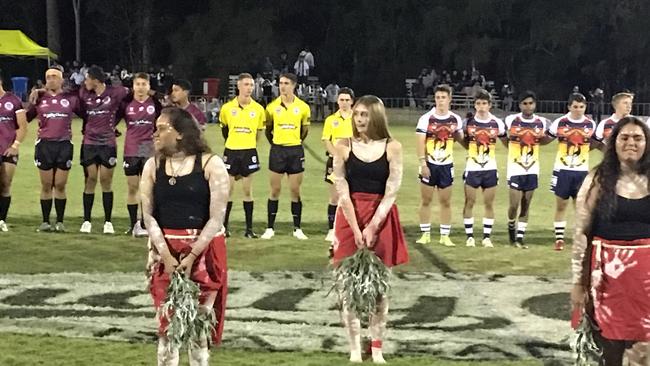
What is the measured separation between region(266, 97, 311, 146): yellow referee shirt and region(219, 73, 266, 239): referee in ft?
0.72

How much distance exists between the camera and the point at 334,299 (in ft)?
29.6

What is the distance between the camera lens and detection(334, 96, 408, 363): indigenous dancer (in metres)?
6.77

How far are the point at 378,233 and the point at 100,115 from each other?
21.1 ft

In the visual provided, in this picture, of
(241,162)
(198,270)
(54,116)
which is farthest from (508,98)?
(198,270)

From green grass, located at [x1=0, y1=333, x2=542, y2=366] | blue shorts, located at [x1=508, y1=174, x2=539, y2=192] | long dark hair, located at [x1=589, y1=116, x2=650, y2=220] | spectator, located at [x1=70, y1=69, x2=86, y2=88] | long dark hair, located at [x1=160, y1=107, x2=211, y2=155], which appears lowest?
green grass, located at [x1=0, y1=333, x2=542, y2=366]

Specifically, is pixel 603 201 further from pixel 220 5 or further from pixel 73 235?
pixel 220 5

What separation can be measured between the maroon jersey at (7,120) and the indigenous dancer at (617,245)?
882 cm

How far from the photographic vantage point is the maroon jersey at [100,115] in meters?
12.2

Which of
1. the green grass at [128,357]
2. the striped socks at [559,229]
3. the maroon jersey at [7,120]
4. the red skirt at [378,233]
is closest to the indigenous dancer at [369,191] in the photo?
the red skirt at [378,233]

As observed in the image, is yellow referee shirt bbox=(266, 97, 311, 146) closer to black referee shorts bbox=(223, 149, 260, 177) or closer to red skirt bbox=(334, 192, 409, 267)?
black referee shorts bbox=(223, 149, 260, 177)

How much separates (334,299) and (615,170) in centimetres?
414

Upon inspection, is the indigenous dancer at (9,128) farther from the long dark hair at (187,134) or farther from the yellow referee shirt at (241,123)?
the long dark hair at (187,134)

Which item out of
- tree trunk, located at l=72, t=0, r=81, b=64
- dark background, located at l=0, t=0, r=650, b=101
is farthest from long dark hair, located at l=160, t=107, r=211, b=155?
tree trunk, located at l=72, t=0, r=81, b=64

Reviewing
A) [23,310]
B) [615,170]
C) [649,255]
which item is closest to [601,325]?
[649,255]
